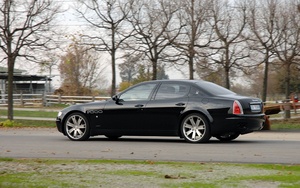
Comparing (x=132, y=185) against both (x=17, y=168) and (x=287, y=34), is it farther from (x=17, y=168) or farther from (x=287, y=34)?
(x=287, y=34)

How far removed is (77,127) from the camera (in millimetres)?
15031

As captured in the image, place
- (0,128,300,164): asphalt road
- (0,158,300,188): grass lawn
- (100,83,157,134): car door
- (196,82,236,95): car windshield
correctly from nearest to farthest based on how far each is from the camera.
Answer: (0,158,300,188): grass lawn → (0,128,300,164): asphalt road → (196,82,236,95): car windshield → (100,83,157,134): car door

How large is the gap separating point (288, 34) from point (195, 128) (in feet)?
71.3

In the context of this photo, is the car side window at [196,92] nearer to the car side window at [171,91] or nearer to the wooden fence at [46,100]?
the car side window at [171,91]

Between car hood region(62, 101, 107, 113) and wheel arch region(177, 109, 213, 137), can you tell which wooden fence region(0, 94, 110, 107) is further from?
wheel arch region(177, 109, 213, 137)

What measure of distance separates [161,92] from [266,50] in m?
20.4

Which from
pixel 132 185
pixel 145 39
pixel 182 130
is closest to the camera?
pixel 132 185

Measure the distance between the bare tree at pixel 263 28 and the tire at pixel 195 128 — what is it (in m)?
20.3

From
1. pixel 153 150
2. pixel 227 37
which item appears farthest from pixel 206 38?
pixel 153 150

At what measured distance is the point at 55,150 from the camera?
12617mm

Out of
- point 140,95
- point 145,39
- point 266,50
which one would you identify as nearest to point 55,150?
point 140,95

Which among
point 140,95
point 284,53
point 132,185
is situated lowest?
point 132,185

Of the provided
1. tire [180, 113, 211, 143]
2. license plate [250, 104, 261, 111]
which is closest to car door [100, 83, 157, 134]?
tire [180, 113, 211, 143]

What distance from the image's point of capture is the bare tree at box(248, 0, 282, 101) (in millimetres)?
33875
